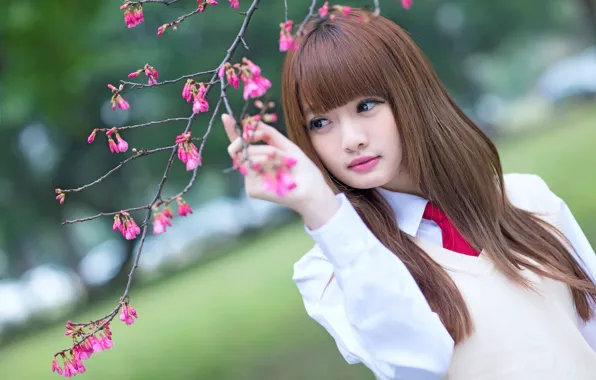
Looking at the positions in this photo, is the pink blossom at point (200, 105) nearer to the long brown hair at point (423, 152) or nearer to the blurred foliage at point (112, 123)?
the long brown hair at point (423, 152)

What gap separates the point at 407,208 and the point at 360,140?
27cm

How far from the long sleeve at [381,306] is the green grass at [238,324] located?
3.44 m

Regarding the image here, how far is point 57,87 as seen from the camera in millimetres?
6445

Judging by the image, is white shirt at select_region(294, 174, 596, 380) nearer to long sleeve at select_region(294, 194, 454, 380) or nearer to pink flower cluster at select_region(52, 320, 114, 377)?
long sleeve at select_region(294, 194, 454, 380)

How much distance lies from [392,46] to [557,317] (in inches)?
30.3

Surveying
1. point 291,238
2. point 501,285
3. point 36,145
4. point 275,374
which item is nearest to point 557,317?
point 501,285

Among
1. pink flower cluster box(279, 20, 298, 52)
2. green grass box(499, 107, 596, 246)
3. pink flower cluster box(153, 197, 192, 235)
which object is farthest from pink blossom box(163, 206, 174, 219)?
green grass box(499, 107, 596, 246)

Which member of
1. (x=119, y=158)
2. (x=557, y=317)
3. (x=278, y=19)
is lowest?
(x=557, y=317)

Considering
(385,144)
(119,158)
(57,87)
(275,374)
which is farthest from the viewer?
(119,158)

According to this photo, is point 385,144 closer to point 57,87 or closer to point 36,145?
point 57,87

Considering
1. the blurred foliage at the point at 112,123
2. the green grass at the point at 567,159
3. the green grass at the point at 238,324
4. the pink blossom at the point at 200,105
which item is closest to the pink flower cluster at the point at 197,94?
the pink blossom at the point at 200,105

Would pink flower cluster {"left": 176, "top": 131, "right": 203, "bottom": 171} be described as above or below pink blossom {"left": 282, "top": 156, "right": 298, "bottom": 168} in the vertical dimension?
above

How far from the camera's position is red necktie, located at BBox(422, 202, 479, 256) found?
176cm

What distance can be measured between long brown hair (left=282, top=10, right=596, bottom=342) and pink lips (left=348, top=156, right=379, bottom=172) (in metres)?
0.09
